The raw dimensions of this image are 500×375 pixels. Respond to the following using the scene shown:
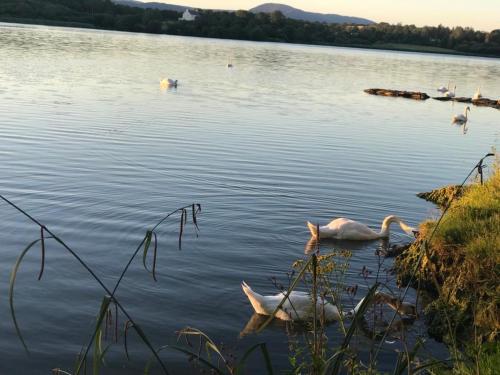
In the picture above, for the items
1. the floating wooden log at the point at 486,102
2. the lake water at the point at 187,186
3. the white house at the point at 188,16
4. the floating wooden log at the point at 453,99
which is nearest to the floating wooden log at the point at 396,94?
the floating wooden log at the point at 453,99

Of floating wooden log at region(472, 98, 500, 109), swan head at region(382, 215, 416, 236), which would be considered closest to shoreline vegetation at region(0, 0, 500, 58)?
floating wooden log at region(472, 98, 500, 109)

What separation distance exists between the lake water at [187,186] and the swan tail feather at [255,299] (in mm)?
252

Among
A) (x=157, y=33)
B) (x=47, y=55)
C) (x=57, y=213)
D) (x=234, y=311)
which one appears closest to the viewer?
(x=234, y=311)

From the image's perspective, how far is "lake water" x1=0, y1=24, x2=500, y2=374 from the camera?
10.2m

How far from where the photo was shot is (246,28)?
500ft

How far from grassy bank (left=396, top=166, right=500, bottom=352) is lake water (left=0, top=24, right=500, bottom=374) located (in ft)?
1.90

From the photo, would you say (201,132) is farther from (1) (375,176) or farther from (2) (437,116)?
(2) (437,116)

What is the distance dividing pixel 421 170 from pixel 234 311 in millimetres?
14557

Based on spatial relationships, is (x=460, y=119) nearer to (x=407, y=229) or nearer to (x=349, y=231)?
(x=407, y=229)

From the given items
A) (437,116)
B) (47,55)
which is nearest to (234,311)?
(437,116)

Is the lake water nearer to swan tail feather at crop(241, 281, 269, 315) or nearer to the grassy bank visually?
swan tail feather at crop(241, 281, 269, 315)

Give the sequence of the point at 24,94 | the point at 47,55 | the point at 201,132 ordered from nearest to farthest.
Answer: the point at 201,132 < the point at 24,94 < the point at 47,55

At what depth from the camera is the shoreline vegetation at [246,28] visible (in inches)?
5453

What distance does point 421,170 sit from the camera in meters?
23.6
